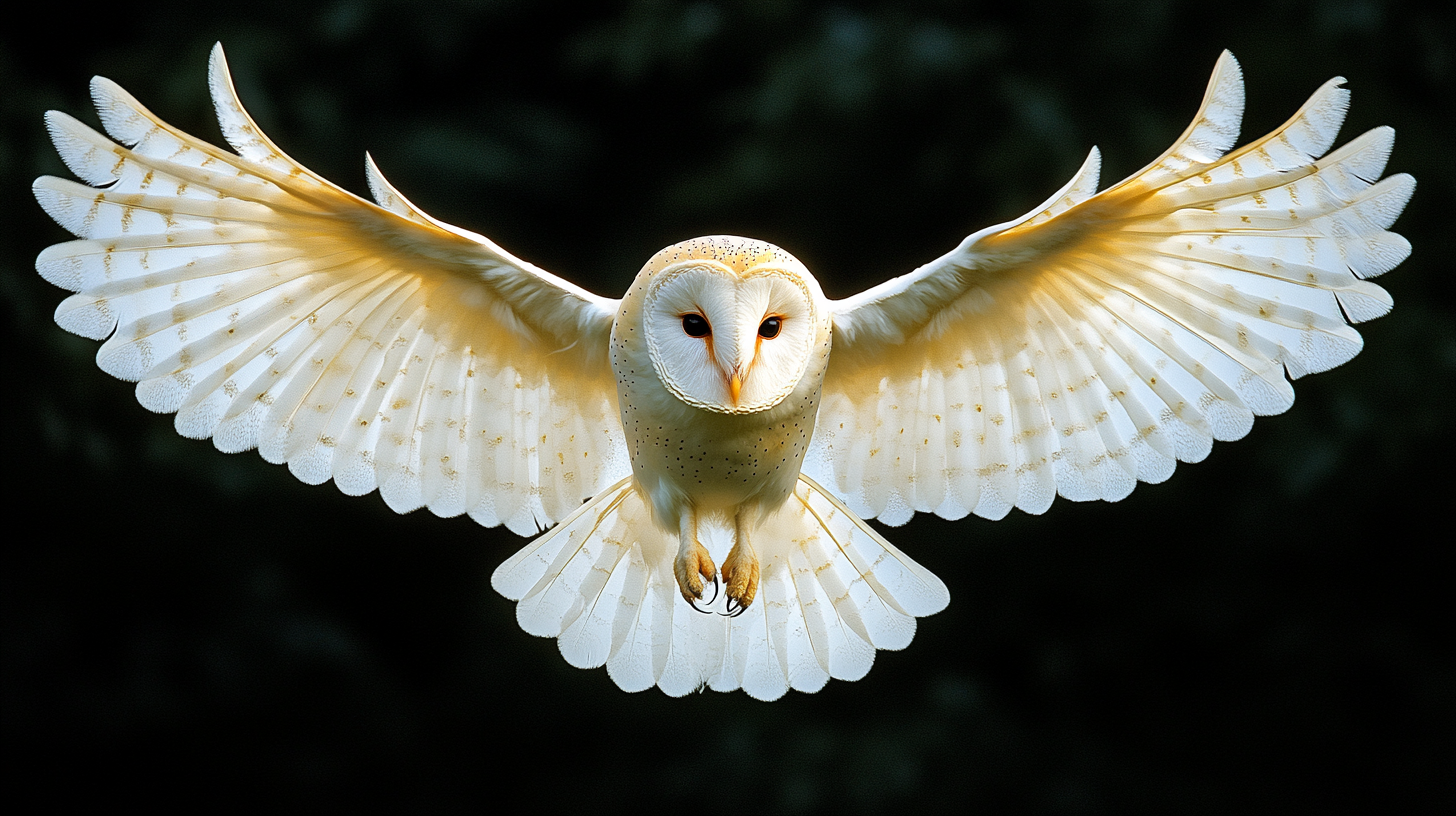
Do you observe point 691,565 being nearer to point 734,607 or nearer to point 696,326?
point 734,607

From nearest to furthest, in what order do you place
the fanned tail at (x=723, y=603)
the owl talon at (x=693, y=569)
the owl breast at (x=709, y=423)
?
the owl breast at (x=709, y=423), the owl talon at (x=693, y=569), the fanned tail at (x=723, y=603)

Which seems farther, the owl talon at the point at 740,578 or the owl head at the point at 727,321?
the owl talon at the point at 740,578

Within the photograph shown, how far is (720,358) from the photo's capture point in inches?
78.4

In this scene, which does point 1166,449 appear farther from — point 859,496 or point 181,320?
point 181,320

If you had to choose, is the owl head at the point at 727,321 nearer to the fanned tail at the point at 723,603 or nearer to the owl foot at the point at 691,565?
the owl foot at the point at 691,565

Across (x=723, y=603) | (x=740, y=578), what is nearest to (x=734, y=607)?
(x=740, y=578)

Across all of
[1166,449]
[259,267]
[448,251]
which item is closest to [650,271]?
[448,251]

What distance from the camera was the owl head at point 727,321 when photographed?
1.99 meters

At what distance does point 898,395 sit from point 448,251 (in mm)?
792

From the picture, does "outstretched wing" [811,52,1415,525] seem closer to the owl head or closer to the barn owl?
the barn owl

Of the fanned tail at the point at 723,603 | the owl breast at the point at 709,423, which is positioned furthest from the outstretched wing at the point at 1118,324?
the owl breast at the point at 709,423

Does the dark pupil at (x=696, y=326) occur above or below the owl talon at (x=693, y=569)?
above

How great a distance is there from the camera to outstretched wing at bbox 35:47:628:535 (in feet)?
7.00

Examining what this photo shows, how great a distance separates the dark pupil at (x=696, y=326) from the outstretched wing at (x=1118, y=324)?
0.38 m
